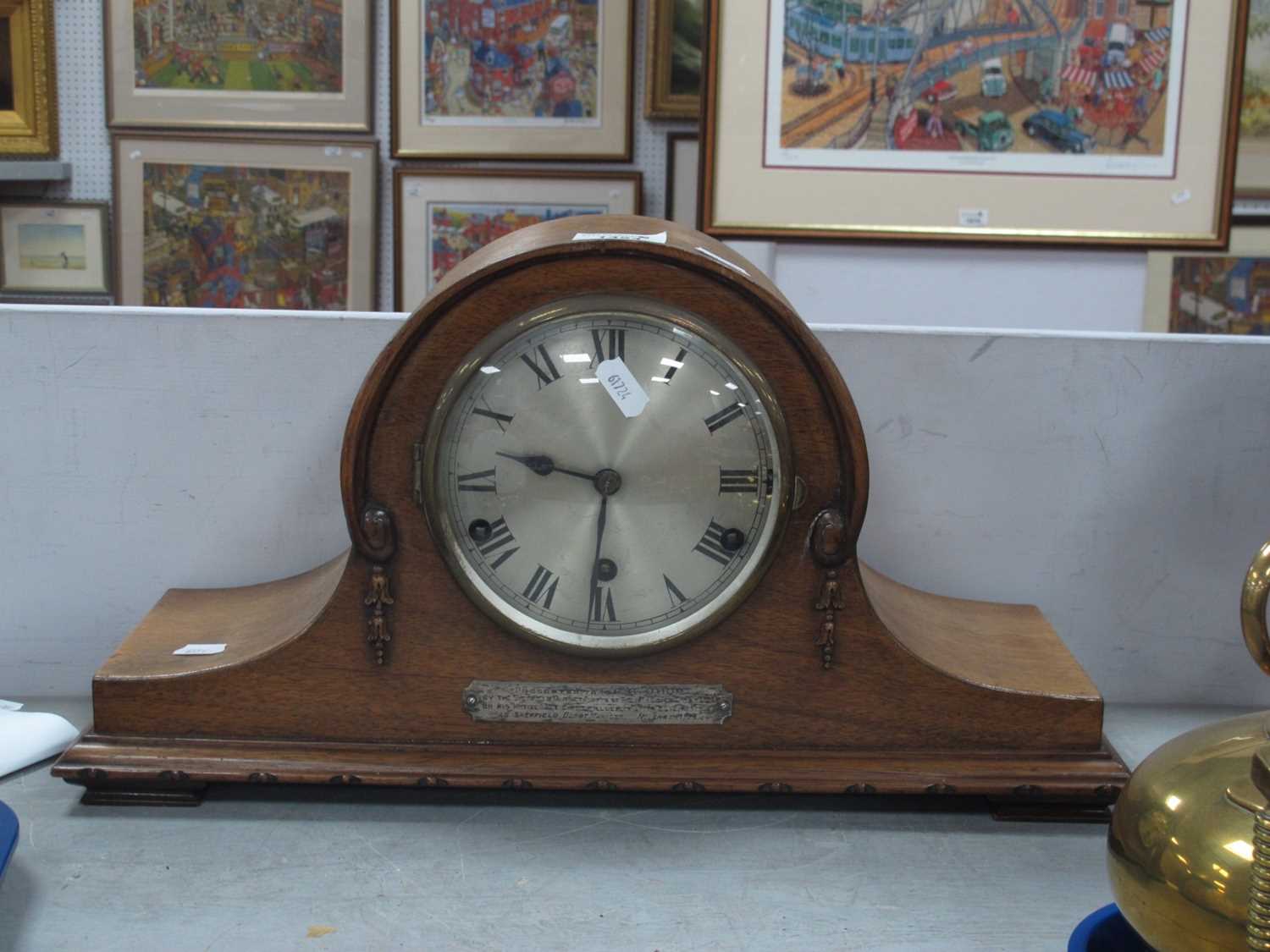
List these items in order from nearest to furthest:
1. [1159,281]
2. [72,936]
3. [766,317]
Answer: [72,936] < [766,317] < [1159,281]

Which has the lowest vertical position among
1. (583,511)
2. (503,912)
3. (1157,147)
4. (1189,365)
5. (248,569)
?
(503,912)

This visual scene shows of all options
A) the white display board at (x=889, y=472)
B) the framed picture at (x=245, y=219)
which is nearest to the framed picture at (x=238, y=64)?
the framed picture at (x=245, y=219)

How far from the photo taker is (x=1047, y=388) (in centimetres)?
146

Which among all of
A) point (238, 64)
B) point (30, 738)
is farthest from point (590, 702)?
point (238, 64)

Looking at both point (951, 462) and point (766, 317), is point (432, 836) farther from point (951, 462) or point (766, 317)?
point (951, 462)

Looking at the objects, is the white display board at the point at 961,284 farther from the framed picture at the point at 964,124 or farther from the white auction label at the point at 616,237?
the white auction label at the point at 616,237

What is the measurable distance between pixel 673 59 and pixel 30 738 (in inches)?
83.8

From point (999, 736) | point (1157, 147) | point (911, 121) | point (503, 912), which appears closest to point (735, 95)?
point (911, 121)

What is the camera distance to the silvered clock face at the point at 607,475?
119 centimetres

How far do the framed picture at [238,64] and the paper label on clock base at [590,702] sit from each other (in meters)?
2.12

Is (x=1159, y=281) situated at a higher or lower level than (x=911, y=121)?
lower

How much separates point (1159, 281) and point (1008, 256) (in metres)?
0.35

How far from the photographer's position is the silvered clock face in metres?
1.19

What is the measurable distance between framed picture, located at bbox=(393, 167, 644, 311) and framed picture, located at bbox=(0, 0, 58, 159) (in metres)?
0.78
